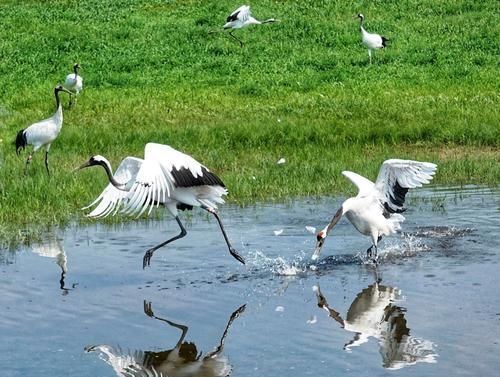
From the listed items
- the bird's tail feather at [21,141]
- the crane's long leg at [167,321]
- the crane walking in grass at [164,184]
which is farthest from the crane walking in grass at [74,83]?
the crane's long leg at [167,321]

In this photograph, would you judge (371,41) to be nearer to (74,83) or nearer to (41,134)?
(74,83)

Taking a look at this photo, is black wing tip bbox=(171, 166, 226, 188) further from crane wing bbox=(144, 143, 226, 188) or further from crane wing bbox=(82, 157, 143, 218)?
crane wing bbox=(82, 157, 143, 218)

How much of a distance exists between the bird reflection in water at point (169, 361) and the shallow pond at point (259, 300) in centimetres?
1

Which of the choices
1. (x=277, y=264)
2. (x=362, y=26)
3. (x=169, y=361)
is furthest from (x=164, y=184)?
(x=362, y=26)

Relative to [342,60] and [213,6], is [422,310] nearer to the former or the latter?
[342,60]

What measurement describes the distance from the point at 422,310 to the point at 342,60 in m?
13.9

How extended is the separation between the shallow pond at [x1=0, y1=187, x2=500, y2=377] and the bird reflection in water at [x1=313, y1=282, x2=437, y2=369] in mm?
15

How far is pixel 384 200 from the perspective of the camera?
32.8 ft

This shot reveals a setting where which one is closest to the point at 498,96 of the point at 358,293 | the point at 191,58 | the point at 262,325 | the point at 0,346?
the point at 191,58

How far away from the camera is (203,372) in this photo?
6832 mm

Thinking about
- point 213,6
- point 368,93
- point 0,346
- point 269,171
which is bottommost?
point 0,346

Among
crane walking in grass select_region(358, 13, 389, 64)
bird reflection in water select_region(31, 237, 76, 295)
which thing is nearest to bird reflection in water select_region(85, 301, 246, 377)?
bird reflection in water select_region(31, 237, 76, 295)

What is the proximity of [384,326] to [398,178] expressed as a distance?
2507 mm

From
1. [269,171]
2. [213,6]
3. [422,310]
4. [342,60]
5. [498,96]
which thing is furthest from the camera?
[213,6]
